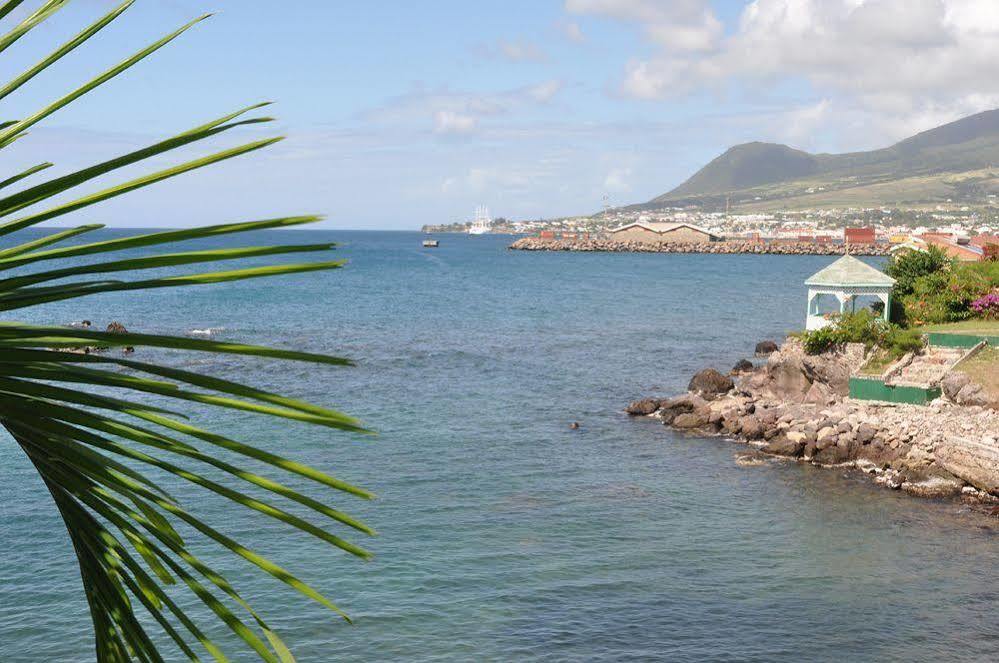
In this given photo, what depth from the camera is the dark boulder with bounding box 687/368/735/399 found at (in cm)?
3572

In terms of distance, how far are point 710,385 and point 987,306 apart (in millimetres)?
10894

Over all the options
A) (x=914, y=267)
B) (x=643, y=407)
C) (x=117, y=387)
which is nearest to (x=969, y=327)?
(x=914, y=267)

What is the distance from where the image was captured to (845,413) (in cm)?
2878

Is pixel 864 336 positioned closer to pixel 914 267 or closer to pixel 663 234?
pixel 914 267

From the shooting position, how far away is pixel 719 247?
172m

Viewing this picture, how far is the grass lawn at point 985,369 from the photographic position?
89.9 feet

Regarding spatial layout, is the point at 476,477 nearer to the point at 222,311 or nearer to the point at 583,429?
the point at 583,429

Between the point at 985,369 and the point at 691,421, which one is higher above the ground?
the point at 985,369

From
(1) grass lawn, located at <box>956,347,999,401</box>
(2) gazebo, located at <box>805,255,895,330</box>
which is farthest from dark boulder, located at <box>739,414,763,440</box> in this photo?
(2) gazebo, located at <box>805,255,895,330</box>

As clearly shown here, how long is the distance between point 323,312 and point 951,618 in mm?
55694

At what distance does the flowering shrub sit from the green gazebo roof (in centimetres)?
324

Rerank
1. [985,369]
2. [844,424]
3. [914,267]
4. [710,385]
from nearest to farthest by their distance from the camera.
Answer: [844,424] → [985,369] → [710,385] → [914,267]

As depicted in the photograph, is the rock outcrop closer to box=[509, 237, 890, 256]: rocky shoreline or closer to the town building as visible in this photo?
box=[509, 237, 890, 256]: rocky shoreline

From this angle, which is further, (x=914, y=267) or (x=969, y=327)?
(x=914, y=267)
